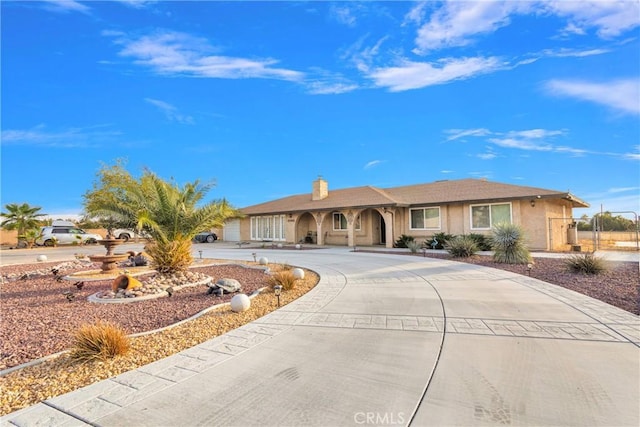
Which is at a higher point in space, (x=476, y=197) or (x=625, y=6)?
(x=625, y=6)

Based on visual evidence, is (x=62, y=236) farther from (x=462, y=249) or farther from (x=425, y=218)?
(x=462, y=249)

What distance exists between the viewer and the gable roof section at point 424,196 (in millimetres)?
16970

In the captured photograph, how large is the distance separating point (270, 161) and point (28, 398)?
82.1 feet

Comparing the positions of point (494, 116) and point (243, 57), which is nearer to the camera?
point (243, 57)

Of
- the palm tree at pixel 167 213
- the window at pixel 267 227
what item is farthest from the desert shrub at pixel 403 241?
the palm tree at pixel 167 213

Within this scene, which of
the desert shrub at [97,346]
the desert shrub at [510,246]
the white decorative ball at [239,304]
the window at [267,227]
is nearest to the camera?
the desert shrub at [97,346]

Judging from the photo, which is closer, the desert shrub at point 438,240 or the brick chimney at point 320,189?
the desert shrub at point 438,240

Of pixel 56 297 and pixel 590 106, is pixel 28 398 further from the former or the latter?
pixel 590 106

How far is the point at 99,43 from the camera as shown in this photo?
11281mm

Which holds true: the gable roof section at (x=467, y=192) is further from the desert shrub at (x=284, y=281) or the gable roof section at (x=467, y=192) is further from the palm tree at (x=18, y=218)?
the palm tree at (x=18, y=218)

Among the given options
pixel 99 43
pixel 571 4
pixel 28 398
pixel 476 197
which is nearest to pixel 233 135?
pixel 99 43

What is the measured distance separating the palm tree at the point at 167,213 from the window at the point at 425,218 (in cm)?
1391

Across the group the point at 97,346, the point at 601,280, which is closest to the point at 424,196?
the point at 601,280

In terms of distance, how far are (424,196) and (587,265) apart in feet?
38.8
